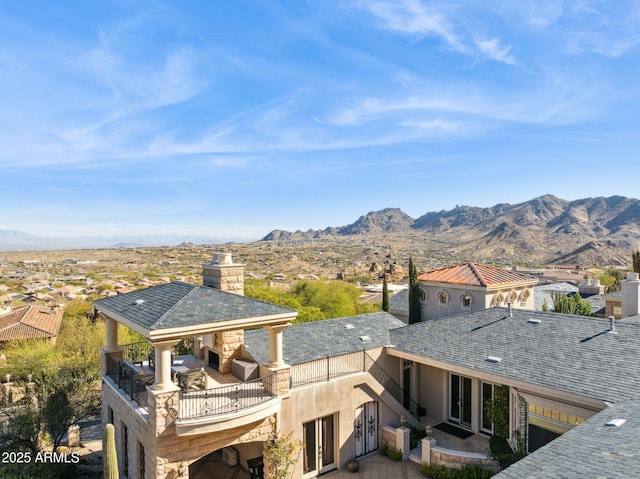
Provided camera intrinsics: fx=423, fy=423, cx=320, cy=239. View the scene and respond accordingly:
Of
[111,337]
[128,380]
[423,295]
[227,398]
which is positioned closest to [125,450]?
[128,380]

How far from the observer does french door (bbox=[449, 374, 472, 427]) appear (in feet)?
61.4

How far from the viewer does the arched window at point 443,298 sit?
2609cm

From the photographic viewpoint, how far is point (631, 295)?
1019 inches

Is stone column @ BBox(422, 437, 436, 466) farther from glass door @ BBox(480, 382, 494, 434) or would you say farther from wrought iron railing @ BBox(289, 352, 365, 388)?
wrought iron railing @ BBox(289, 352, 365, 388)

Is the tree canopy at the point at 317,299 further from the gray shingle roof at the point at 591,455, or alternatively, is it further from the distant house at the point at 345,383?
the gray shingle roof at the point at 591,455

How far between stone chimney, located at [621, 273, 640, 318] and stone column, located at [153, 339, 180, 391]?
26.4 m

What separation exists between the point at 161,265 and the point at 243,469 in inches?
3398

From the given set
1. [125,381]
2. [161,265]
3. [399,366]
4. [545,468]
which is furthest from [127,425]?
[161,265]

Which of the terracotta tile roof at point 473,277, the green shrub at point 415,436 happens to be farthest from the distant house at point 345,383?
the terracotta tile roof at point 473,277

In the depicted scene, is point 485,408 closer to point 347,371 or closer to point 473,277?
point 347,371

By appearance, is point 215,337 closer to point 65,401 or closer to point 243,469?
point 243,469

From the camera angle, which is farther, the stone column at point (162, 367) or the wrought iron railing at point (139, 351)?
the wrought iron railing at point (139, 351)

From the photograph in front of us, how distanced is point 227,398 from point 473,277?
17128 millimetres

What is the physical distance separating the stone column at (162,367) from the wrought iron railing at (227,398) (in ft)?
3.51
